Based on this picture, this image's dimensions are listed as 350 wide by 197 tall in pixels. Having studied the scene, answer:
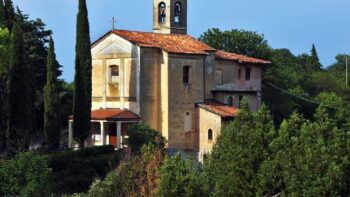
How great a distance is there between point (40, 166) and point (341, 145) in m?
12.4

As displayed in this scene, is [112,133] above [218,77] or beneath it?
beneath

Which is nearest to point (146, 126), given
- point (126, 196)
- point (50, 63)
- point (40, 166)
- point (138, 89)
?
point (138, 89)

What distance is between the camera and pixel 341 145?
81.9 feet

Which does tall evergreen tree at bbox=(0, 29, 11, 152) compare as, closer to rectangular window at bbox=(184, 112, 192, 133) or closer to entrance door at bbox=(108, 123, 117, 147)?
entrance door at bbox=(108, 123, 117, 147)

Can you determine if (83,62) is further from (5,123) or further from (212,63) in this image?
(212,63)

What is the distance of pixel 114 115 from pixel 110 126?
166 cm

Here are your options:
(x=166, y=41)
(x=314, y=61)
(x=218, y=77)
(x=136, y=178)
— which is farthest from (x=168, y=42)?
(x=314, y=61)

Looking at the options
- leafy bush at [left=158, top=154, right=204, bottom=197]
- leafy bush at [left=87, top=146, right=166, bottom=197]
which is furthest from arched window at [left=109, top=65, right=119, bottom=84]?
leafy bush at [left=158, top=154, right=204, bottom=197]

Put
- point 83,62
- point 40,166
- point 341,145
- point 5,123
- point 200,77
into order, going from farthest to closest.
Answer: point 200,77 < point 83,62 < point 5,123 < point 40,166 < point 341,145

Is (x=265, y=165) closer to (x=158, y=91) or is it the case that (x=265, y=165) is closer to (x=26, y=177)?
(x=26, y=177)

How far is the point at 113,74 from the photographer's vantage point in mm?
49812

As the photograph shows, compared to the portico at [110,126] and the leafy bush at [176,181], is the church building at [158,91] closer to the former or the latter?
the portico at [110,126]

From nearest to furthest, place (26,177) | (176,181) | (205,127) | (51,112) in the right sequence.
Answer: (176,181)
(26,177)
(51,112)
(205,127)

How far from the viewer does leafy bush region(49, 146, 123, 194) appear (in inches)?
1491
